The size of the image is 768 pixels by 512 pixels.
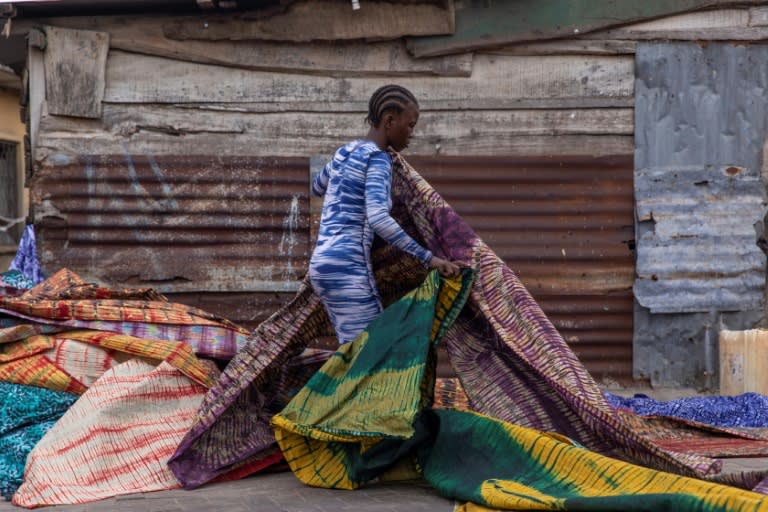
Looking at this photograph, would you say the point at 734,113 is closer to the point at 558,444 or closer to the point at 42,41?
the point at 558,444

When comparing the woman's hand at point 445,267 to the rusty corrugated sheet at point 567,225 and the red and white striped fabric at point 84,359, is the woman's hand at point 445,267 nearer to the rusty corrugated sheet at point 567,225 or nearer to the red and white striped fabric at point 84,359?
the red and white striped fabric at point 84,359

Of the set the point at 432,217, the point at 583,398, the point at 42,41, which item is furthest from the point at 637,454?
the point at 42,41

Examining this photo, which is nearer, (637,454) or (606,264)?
(637,454)

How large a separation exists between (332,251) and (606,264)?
3945 mm

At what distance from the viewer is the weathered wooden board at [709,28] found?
26.4 feet

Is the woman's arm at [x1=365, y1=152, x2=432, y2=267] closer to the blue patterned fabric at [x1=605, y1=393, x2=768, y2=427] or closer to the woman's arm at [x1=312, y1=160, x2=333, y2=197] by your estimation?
the woman's arm at [x1=312, y1=160, x2=333, y2=197]

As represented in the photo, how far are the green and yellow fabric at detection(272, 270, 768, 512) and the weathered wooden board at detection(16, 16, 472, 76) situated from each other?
382 centimetres

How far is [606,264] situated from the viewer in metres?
8.17

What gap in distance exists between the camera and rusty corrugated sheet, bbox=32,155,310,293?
319 inches

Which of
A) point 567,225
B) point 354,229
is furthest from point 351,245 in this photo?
point 567,225

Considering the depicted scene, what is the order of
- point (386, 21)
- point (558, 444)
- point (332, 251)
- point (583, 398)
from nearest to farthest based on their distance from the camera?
point (558, 444)
point (583, 398)
point (332, 251)
point (386, 21)

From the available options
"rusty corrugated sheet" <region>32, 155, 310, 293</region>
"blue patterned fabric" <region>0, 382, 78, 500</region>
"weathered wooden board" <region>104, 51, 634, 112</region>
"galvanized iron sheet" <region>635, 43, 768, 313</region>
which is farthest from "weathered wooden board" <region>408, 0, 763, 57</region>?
"blue patterned fabric" <region>0, 382, 78, 500</region>

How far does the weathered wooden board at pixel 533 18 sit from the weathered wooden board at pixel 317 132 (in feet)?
1.87

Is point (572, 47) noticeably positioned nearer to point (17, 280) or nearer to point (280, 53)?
point (280, 53)
